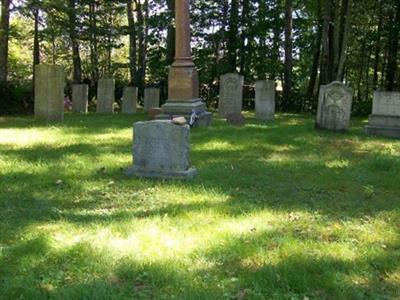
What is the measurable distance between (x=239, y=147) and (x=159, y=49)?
52.3 ft

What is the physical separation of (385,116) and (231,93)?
186 inches

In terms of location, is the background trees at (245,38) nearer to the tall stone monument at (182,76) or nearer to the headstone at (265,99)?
the headstone at (265,99)

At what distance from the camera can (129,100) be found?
18.8 m

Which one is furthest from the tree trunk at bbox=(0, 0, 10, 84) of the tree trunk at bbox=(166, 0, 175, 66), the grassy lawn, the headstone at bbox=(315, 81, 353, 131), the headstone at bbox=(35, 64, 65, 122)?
the headstone at bbox=(315, 81, 353, 131)

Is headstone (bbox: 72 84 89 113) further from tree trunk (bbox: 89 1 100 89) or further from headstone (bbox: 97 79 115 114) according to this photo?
tree trunk (bbox: 89 1 100 89)

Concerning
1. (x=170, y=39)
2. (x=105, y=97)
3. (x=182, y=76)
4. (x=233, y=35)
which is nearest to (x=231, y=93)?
(x=182, y=76)

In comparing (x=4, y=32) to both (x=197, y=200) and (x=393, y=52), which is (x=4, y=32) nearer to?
(x=197, y=200)

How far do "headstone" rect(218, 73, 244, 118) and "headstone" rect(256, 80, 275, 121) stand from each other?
0.55 m

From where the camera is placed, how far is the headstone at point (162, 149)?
747 centimetres

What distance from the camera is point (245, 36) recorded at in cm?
2627

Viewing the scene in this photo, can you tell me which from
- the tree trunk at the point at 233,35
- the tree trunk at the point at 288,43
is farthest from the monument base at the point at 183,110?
the tree trunk at the point at 233,35

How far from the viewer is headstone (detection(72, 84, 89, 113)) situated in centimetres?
1847

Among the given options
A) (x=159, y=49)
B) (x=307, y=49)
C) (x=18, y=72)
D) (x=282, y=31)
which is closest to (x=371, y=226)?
(x=159, y=49)

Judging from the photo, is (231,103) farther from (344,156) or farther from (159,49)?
(159,49)
